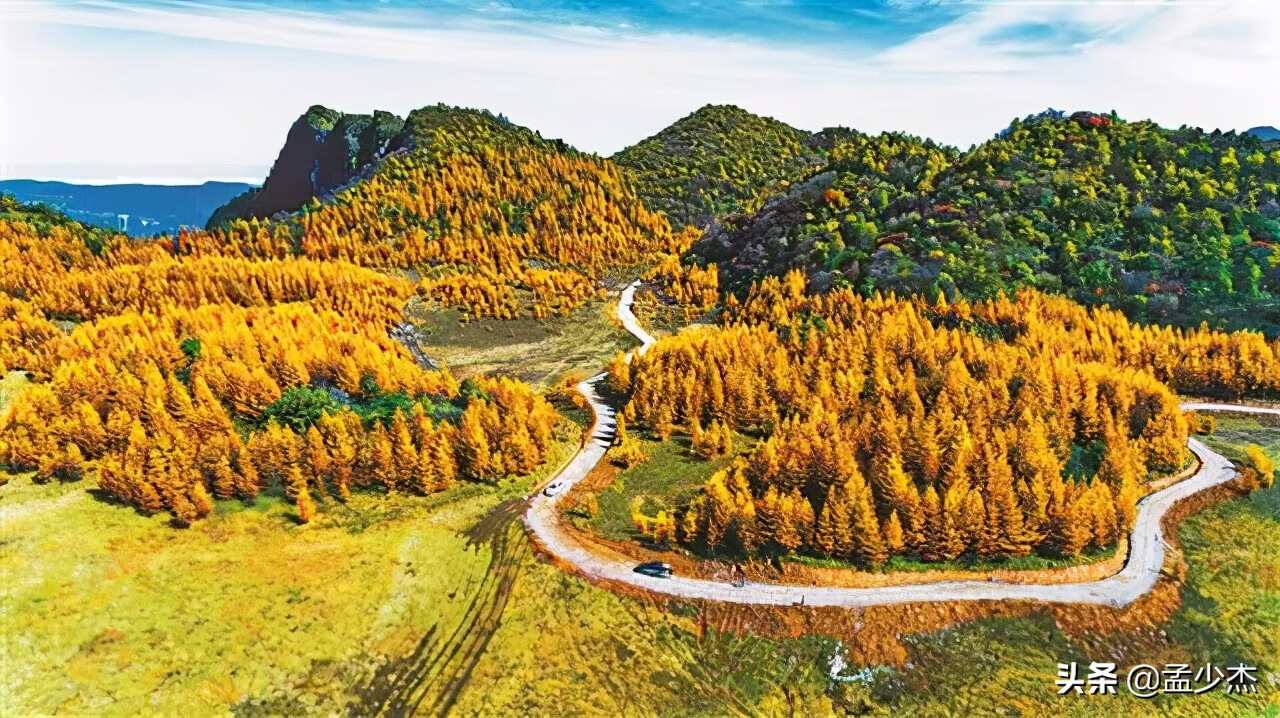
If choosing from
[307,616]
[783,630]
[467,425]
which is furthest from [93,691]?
[783,630]

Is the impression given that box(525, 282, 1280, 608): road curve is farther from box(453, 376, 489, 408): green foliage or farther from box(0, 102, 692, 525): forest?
box(453, 376, 489, 408): green foliage

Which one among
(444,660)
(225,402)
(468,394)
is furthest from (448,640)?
(225,402)

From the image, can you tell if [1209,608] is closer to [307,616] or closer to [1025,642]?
[1025,642]

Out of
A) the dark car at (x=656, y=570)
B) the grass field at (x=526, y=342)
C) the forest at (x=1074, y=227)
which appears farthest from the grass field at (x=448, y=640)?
the forest at (x=1074, y=227)

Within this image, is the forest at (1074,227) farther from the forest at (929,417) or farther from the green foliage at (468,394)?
the green foliage at (468,394)

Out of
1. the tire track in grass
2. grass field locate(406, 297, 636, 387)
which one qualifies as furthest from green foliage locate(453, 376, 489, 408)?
the tire track in grass
